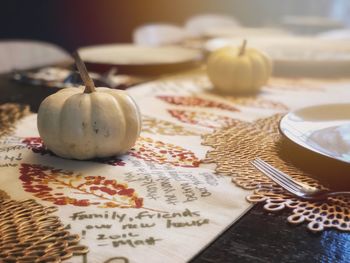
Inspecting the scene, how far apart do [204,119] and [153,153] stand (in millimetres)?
212

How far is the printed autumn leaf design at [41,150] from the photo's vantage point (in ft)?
2.00

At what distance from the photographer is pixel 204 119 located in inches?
33.3

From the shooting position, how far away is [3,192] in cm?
52

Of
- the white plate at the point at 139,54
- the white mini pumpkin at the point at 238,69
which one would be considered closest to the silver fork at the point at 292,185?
the white mini pumpkin at the point at 238,69

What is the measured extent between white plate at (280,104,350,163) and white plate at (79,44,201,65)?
1.87 feet

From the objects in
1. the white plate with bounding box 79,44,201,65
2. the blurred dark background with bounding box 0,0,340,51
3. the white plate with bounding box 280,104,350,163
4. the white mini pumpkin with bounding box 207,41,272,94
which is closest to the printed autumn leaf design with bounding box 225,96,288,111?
the white mini pumpkin with bounding box 207,41,272,94

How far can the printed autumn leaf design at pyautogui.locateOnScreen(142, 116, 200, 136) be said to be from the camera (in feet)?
2.51

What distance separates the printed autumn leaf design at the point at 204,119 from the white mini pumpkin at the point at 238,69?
0.19m

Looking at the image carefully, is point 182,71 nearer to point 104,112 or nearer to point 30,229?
point 104,112

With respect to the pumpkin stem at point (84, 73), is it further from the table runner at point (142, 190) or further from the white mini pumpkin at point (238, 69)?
the white mini pumpkin at point (238, 69)

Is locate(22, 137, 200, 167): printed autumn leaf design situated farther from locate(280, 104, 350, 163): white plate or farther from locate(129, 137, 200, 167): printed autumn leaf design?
locate(280, 104, 350, 163): white plate

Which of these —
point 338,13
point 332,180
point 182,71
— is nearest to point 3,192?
point 332,180

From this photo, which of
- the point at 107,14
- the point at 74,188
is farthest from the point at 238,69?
the point at 107,14

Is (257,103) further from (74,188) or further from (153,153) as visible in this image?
(74,188)
